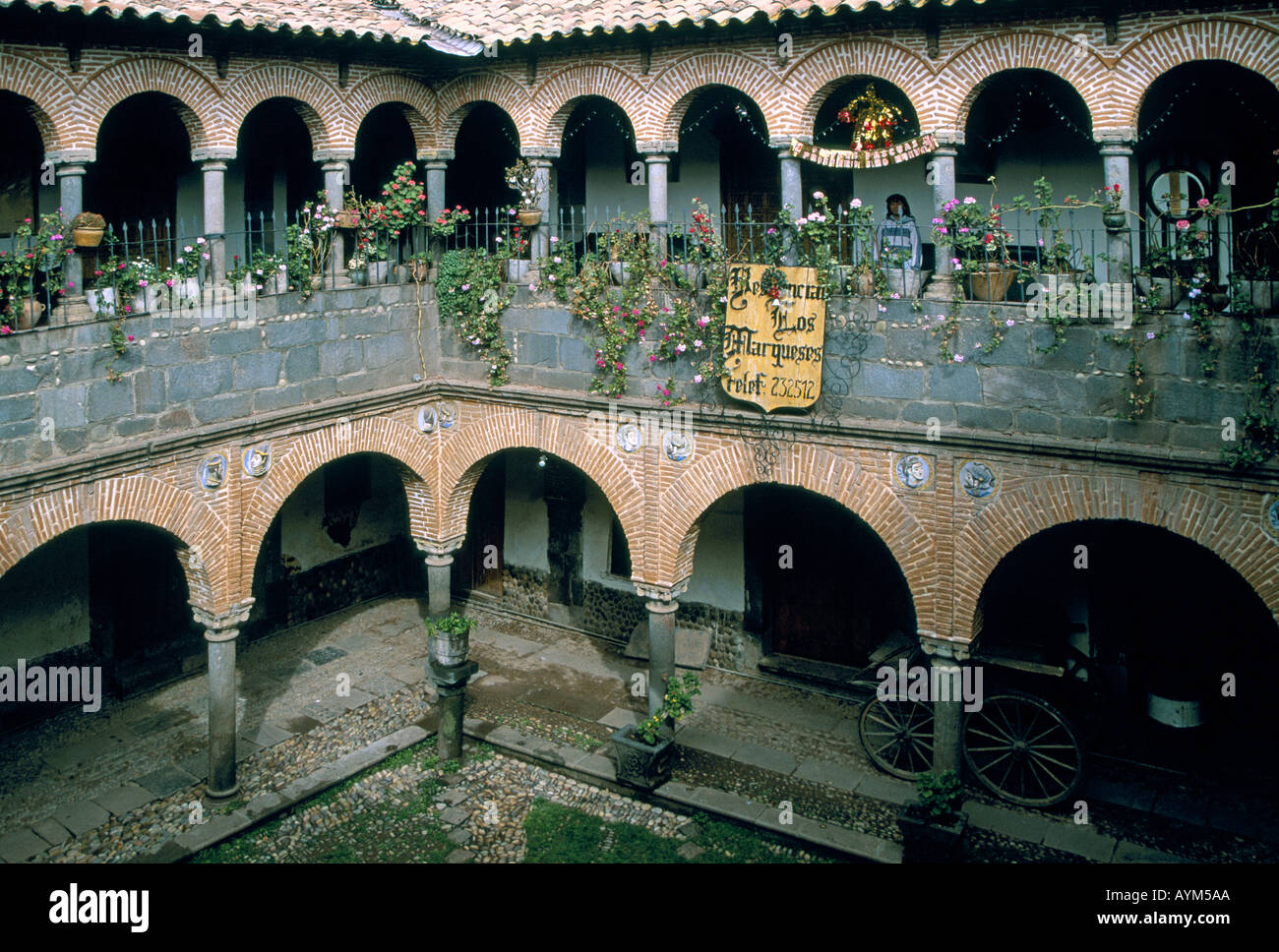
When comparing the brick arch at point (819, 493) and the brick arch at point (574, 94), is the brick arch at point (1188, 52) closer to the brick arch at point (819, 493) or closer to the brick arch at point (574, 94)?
the brick arch at point (819, 493)

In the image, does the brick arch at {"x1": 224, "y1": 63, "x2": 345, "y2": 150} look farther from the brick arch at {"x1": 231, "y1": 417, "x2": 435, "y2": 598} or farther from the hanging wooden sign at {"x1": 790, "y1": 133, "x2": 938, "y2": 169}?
the hanging wooden sign at {"x1": 790, "y1": 133, "x2": 938, "y2": 169}

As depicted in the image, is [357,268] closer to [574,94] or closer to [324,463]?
[324,463]

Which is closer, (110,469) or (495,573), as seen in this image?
(110,469)

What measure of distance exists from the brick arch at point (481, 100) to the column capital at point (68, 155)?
3.91 meters

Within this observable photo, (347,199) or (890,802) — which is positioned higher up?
(347,199)

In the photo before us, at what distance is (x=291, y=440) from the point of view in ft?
37.3

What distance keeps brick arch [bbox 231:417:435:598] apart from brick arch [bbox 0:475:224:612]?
0.29m

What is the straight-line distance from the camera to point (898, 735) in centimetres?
1123

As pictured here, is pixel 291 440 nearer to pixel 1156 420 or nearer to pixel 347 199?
pixel 347 199

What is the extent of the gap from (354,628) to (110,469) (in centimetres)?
591

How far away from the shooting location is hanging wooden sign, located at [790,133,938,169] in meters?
10.3

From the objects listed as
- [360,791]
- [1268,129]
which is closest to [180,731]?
[360,791]

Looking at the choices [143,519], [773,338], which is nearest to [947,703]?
[773,338]

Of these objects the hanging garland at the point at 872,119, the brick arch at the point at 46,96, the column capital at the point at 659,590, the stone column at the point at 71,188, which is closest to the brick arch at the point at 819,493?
the column capital at the point at 659,590
